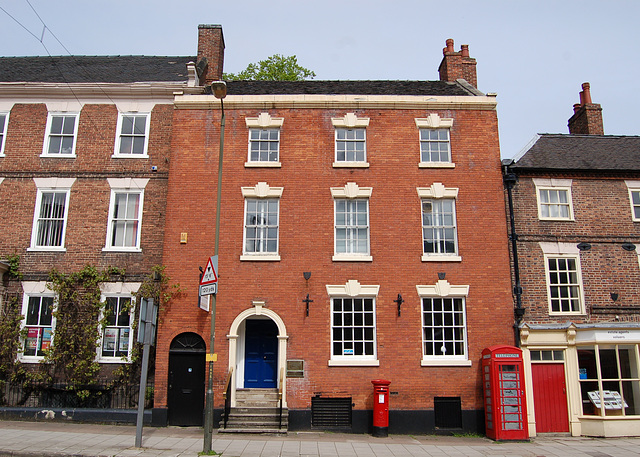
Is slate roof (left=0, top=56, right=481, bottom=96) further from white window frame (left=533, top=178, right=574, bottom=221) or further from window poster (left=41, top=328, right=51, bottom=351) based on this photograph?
window poster (left=41, top=328, right=51, bottom=351)

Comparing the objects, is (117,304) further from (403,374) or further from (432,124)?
(432,124)

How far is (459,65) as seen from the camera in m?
19.8

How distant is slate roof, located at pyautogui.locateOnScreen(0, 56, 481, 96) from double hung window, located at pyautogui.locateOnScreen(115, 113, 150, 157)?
1.72 meters

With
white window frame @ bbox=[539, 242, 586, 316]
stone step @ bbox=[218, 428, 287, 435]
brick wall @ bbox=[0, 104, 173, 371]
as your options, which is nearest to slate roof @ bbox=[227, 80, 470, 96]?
brick wall @ bbox=[0, 104, 173, 371]

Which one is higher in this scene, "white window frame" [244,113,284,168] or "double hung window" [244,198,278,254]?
"white window frame" [244,113,284,168]

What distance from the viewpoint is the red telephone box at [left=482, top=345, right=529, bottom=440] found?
43.6ft

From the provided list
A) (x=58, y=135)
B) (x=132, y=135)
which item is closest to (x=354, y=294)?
(x=132, y=135)

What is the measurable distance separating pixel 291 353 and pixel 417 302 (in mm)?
4097

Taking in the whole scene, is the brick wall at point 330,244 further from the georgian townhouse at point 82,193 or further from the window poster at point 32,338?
the window poster at point 32,338

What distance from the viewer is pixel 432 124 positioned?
16234 millimetres

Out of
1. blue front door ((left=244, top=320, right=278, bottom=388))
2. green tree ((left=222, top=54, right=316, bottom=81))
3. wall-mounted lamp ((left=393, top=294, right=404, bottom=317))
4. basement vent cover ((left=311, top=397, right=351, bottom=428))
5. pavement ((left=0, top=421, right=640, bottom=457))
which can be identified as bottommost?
pavement ((left=0, top=421, right=640, bottom=457))

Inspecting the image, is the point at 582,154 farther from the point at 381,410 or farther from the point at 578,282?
the point at 381,410

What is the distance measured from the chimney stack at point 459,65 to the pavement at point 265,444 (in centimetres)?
1313

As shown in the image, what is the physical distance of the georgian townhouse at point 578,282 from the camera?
14.2m
